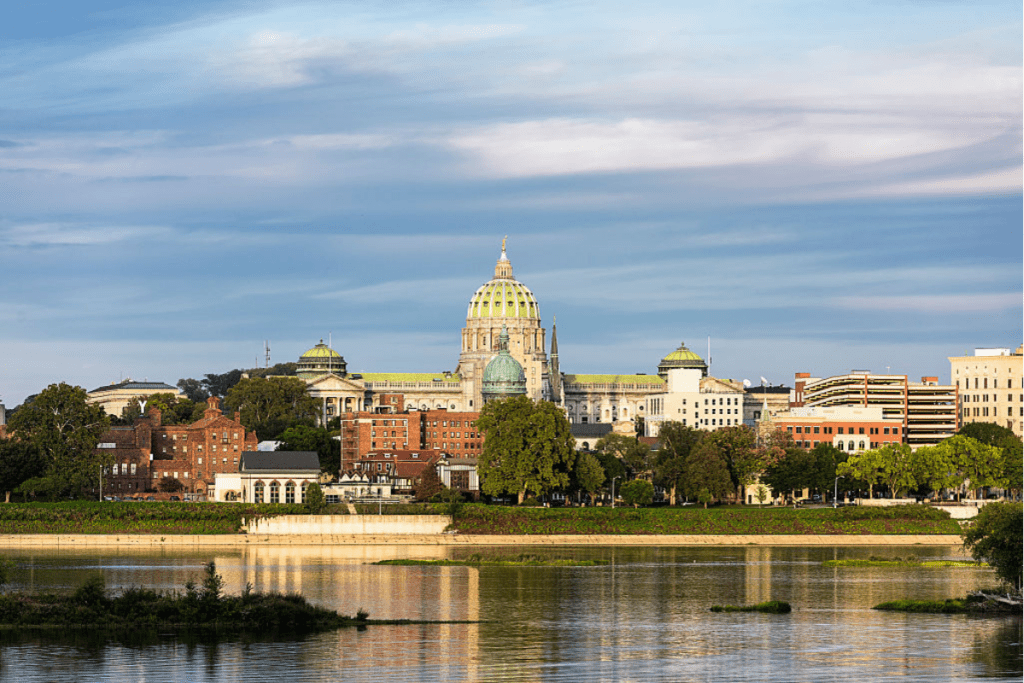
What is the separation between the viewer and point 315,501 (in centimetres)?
13862

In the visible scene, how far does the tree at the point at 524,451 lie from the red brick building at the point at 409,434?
32.1m

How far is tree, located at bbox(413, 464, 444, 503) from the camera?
486 ft

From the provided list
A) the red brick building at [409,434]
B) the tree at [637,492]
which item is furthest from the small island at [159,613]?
the red brick building at [409,434]

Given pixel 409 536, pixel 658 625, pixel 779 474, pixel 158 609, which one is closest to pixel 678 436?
pixel 779 474

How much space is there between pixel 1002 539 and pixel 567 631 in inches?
710

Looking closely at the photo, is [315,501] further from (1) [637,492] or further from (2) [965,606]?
(2) [965,606]

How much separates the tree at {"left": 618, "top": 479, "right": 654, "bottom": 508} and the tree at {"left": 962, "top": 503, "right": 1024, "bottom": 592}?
71.7 metres

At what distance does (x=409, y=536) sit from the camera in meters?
134

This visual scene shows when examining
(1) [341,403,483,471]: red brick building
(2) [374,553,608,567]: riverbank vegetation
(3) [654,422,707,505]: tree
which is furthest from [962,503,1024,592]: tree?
(1) [341,403,483,471]: red brick building

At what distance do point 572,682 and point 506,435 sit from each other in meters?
91.0

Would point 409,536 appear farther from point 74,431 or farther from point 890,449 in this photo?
point 890,449

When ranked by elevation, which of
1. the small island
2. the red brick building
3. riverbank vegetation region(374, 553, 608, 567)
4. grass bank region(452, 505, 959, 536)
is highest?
the red brick building

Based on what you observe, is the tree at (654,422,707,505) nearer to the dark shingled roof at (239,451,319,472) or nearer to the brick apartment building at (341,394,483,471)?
the brick apartment building at (341,394,483,471)

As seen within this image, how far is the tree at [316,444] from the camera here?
18475 centimetres
